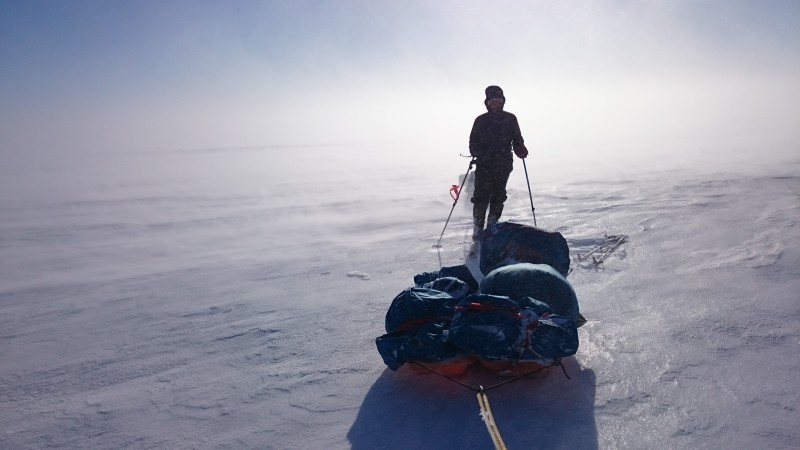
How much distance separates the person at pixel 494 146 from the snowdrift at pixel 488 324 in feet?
10.3

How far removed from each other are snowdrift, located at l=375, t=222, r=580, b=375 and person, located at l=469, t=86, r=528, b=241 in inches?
123

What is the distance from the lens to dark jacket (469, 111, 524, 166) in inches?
244

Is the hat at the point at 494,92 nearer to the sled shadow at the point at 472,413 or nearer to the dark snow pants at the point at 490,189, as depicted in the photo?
the dark snow pants at the point at 490,189

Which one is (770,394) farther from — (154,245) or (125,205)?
(125,205)

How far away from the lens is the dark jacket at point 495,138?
6191 millimetres

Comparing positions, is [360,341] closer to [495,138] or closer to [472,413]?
[472,413]

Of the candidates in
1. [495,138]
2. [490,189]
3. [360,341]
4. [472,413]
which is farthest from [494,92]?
[472,413]

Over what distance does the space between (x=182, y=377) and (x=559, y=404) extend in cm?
276

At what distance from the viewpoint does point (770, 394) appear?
274cm

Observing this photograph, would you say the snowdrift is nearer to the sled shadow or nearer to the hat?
the sled shadow

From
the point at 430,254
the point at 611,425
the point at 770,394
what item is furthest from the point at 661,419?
the point at 430,254

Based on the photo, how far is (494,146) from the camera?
6305 mm

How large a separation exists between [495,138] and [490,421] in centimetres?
450

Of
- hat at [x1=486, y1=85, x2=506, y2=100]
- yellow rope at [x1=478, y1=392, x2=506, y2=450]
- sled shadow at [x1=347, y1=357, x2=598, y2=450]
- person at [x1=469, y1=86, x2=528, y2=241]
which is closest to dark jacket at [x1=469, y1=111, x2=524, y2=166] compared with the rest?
person at [x1=469, y1=86, x2=528, y2=241]
